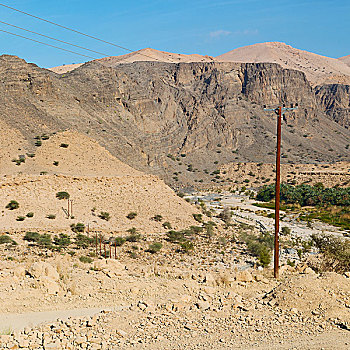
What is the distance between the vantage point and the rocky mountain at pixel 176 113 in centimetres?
5594

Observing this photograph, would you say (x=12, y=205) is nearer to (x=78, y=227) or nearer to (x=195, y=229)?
(x=78, y=227)

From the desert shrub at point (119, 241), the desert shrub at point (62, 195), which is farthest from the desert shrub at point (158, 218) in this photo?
the desert shrub at point (62, 195)

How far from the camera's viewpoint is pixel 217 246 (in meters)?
32.2

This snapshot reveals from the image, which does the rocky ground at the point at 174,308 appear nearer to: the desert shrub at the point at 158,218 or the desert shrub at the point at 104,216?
the desert shrub at the point at 104,216

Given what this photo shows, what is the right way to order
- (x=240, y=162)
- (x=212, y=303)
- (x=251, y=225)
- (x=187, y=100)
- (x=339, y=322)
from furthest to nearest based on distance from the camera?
(x=187, y=100), (x=240, y=162), (x=251, y=225), (x=212, y=303), (x=339, y=322)

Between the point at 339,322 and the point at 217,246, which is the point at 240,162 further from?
the point at 339,322

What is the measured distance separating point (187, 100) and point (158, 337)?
4285 inches

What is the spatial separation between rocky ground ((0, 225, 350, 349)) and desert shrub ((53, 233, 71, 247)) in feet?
33.0

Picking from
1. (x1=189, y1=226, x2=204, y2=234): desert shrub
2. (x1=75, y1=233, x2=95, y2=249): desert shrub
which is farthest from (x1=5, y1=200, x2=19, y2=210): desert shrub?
(x1=189, y1=226, x2=204, y2=234): desert shrub

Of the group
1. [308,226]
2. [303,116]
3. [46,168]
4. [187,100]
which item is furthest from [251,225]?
[303,116]

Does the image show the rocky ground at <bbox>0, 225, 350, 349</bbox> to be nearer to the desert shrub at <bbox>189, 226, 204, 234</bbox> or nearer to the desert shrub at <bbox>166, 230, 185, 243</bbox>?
the desert shrub at <bbox>166, 230, 185, 243</bbox>

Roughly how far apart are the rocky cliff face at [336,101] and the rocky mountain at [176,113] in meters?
1.33

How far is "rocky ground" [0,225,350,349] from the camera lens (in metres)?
10.7

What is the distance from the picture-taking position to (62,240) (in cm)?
2772
